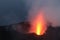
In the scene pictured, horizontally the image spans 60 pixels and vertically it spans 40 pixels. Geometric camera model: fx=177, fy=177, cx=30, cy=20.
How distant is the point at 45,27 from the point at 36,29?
1.78ft

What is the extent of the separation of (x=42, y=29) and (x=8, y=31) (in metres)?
1.99

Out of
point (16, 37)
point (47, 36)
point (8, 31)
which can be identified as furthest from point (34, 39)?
point (8, 31)

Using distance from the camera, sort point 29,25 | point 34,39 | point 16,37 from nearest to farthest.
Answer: point 34,39, point 16,37, point 29,25

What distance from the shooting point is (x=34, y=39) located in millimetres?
8742

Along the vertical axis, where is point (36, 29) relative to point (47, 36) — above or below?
above

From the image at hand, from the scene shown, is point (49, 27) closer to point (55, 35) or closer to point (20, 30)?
point (55, 35)

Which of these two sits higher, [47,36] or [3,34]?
[3,34]

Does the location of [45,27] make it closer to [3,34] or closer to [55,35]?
[55,35]

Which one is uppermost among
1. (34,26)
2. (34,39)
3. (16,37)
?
(34,26)

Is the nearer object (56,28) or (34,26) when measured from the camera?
(56,28)

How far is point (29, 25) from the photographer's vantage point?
1086 cm

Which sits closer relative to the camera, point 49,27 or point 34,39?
point 34,39

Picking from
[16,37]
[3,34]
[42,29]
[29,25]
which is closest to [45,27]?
[42,29]

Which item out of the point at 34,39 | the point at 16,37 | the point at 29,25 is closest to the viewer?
the point at 34,39
